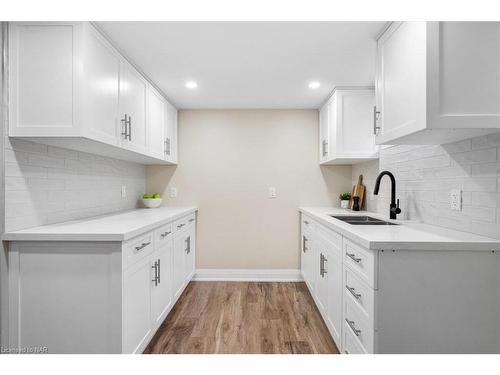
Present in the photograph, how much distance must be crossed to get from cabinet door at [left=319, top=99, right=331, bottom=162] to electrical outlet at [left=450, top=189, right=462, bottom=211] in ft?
5.27

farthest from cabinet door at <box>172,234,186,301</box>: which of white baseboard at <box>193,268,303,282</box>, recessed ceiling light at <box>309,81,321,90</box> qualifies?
recessed ceiling light at <box>309,81,321,90</box>

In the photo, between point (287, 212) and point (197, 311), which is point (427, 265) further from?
point (287, 212)

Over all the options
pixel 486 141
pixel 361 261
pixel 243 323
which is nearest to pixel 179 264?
pixel 243 323

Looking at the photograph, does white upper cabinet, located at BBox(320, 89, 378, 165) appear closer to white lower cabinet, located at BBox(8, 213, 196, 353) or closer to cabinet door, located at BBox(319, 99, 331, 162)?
cabinet door, located at BBox(319, 99, 331, 162)

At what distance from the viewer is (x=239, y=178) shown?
3.59 metres

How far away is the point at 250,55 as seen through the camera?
2109 millimetres

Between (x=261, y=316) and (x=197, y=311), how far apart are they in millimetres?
620

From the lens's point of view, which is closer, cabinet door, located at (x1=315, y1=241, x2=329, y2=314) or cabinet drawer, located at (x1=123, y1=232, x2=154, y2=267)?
cabinet drawer, located at (x1=123, y1=232, x2=154, y2=267)

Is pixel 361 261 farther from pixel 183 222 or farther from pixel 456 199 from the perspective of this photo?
pixel 183 222

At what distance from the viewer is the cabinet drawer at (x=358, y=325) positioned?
4.47 ft

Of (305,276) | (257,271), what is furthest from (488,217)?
(257,271)

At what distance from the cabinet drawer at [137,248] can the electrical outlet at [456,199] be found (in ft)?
6.47

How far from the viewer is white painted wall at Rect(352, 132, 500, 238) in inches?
56.0

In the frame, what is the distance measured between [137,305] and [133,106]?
5.09 feet
